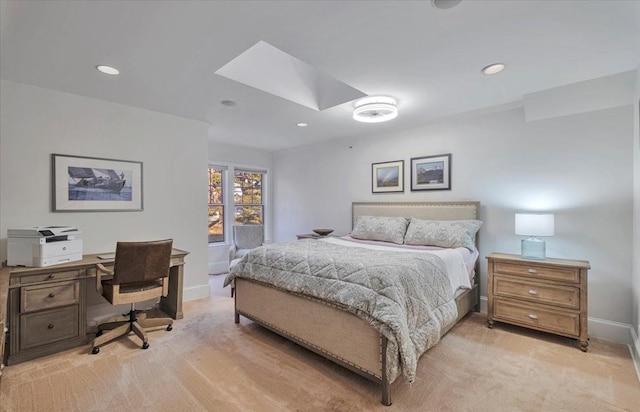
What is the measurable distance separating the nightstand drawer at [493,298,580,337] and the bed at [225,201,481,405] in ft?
1.17

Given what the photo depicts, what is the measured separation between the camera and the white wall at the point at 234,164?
554 centimetres

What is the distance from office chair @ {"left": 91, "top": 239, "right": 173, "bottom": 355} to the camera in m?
2.57

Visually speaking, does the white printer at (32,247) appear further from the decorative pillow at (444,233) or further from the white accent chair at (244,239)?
the decorative pillow at (444,233)

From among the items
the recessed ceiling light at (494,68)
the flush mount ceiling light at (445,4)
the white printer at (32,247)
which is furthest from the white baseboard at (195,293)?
the recessed ceiling light at (494,68)

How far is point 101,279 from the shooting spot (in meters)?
2.73

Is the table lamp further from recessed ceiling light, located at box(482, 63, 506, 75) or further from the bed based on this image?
recessed ceiling light, located at box(482, 63, 506, 75)

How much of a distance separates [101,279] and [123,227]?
87 centimetres

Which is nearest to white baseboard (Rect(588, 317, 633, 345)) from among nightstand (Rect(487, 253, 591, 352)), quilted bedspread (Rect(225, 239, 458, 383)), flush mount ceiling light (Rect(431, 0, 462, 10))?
nightstand (Rect(487, 253, 591, 352))

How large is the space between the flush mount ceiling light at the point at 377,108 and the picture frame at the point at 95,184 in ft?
8.91

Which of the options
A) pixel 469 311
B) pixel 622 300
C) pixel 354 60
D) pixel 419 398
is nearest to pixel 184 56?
pixel 354 60

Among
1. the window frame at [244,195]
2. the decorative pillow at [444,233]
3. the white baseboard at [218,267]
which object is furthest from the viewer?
the window frame at [244,195]

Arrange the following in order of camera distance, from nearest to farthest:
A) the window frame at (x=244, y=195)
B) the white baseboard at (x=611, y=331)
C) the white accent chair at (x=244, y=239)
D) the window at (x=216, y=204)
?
the white baseboard at (x=611, y=331)
the white accent chair at (x=244, y=239)
the window at (x=216, y=204)
the window frame at (x=244, y=195)

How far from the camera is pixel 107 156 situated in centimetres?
330

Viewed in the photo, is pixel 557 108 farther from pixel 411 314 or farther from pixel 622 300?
pixel 411 314
